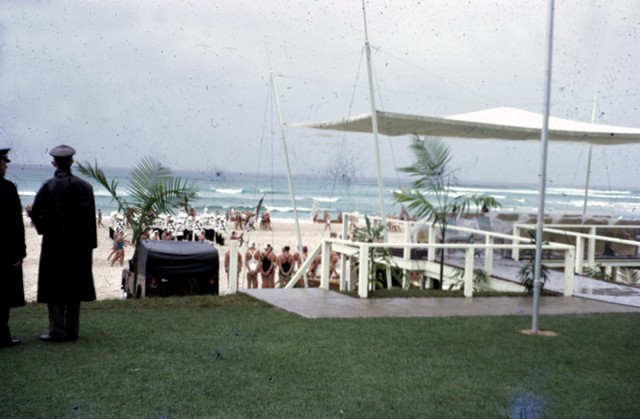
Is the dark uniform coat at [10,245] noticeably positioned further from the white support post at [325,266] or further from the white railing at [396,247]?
the white support post at [325,266]

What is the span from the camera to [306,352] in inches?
290

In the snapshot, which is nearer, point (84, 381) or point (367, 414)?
point (367, 414)

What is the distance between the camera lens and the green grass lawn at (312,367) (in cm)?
559

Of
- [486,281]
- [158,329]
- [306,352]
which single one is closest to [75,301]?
[158,329]

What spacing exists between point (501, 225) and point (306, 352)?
11532 mm

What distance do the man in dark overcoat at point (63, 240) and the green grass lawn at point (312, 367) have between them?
379mm

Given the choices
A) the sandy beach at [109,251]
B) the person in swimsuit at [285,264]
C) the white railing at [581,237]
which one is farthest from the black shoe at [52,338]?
the person in swimsuit at [285,264]

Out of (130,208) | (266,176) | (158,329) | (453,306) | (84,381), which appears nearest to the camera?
(84,381)

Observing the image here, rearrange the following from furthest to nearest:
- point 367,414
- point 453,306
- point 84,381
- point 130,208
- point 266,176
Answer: point 266,176 < point 130,208 < point 453,306 < point 84,381 < point 367,414

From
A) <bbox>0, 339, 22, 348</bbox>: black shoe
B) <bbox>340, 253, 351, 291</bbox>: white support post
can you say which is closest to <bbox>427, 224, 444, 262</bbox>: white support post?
<bbox>340, 253, 351, 291</bbox>: white support post

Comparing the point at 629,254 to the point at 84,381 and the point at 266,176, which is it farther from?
the point at 266,176

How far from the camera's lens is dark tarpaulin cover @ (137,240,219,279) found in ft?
44.5

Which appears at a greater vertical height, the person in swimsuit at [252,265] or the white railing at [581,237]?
the white railing at [581,237]

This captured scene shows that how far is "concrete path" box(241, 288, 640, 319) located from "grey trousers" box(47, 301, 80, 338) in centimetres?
286
